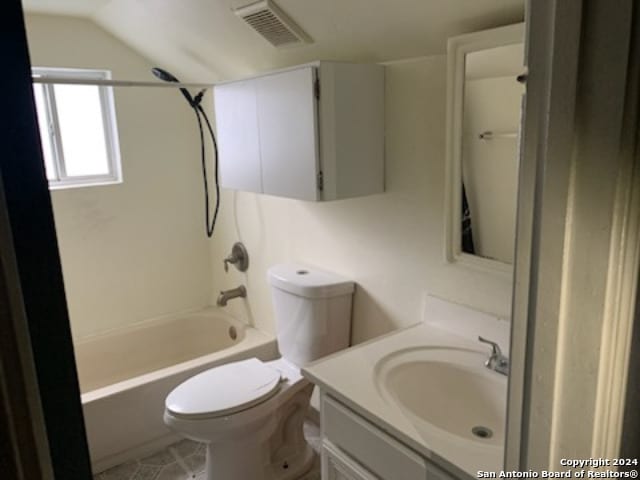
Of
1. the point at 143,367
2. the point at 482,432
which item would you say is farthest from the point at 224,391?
the point at 143,367

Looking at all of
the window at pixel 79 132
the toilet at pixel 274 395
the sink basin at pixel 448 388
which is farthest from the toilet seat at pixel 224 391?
the window at pixel 79 132

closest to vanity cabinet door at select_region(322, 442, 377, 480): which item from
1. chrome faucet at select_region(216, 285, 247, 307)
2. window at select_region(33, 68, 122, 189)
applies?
chrome faucet at select_region(216, 285, 247, 307)

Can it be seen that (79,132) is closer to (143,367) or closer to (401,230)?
(143,367)

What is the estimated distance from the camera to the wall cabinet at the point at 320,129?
5.81ft

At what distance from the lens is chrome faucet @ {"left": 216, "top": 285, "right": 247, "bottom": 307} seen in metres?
2.94

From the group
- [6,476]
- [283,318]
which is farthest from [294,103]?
[6,476]

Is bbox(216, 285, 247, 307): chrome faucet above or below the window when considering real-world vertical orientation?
below

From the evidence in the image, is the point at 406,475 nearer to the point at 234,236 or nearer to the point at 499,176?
the point at 499,176

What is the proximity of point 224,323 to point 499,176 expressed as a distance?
2130 mm

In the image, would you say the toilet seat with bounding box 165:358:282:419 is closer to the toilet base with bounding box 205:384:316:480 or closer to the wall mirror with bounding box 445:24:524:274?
the toilet base with bounding box 205:384:316:480

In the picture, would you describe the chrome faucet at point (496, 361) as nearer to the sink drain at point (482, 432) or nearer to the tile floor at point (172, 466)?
the sink drain at point (482, 432)

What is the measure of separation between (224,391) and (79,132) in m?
1.85

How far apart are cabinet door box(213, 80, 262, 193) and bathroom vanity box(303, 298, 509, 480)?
967mm

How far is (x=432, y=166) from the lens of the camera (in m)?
1.75
